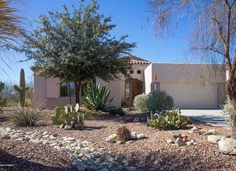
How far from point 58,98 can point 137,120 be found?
9101 mm

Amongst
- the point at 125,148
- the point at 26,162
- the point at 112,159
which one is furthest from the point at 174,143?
the point at 26,162

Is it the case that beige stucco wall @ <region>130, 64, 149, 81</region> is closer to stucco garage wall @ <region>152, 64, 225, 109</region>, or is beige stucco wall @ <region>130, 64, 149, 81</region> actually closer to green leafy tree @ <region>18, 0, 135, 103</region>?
stucco garage wall @ <region>152, 64, 225, 109</region>

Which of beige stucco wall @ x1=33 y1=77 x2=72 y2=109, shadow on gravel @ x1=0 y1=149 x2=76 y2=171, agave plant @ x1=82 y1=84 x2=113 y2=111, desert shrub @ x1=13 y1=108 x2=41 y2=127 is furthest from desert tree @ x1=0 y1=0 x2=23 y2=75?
beige stucco wall @ x1=33 y1=77 x2=72 y2=109

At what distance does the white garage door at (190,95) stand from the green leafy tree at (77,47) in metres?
10.6

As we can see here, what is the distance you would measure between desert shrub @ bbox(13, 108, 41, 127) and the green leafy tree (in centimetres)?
390

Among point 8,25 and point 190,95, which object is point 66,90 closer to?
point 190,95

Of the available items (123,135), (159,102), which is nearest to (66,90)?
(159,102)

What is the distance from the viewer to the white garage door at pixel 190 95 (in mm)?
26625

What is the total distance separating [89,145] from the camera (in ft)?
28.2

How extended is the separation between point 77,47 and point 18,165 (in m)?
10.9

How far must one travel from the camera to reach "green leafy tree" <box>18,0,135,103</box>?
631 inches

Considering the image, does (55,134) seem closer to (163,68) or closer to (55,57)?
(55,57)

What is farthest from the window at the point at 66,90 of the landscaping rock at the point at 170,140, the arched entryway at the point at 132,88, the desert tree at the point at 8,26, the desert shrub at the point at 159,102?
the desert tree at the point at 8,26

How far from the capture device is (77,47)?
16047mm
